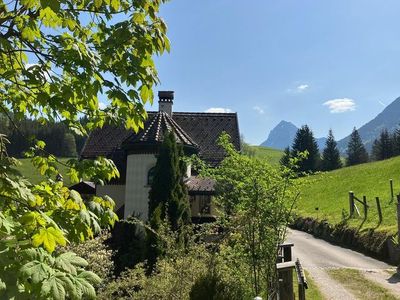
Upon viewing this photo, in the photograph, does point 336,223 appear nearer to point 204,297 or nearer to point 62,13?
point 204,297

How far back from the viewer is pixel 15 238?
2574 mm

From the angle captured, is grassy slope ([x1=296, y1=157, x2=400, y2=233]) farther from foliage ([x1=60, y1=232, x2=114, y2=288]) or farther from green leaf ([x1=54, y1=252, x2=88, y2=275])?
green leaf ([x1=54, y1=252, x2=88, y2=275])

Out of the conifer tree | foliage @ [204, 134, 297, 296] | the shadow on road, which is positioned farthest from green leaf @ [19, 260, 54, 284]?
the conifer tree

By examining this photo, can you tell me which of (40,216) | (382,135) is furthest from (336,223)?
(382,135)

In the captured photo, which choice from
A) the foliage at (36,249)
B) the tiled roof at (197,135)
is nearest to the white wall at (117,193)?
the tiled roof at (197,135)

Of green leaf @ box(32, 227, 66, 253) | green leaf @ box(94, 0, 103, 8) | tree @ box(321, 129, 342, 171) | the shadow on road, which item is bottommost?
the shadow on road

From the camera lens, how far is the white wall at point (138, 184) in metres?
23.7

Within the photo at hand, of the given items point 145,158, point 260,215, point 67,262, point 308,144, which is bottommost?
point 67,262

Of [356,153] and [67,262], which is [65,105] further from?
[356,153]

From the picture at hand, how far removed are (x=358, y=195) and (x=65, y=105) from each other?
34.7 metres

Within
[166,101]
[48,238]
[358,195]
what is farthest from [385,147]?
[48,238]

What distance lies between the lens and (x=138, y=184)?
78.4ft

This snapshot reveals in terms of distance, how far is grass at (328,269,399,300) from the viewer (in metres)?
12.0

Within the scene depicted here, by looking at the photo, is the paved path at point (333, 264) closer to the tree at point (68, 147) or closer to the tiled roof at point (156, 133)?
the tiled roof at point (156, 133)
